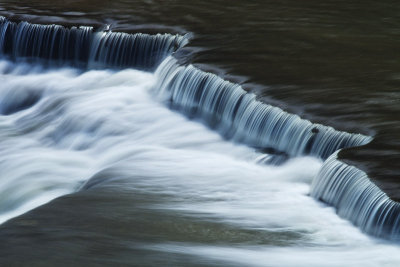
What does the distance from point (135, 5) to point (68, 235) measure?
8.36 metres

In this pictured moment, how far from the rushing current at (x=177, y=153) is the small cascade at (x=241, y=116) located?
1 cm

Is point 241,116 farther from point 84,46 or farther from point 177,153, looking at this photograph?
point 84,46

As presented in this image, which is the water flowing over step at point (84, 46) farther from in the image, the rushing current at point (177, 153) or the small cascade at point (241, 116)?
the small cascade at point (241, 116)

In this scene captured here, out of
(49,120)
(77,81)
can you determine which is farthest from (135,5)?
(49,120)

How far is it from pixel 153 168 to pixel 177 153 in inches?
28.2

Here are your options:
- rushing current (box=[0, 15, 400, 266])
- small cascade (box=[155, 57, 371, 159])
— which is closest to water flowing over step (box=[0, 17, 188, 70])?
rushing current (box=[0, 15, 400, 266])

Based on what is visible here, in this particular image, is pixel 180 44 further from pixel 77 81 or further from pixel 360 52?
pixel 360 52

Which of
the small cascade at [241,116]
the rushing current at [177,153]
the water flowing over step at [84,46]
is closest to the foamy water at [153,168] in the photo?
the rushing current at [177,153]

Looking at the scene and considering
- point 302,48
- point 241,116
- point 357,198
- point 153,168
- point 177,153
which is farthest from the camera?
point 302,48

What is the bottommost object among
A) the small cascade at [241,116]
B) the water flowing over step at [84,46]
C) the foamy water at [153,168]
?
the foamy water at [153,168]

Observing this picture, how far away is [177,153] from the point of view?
9828mm

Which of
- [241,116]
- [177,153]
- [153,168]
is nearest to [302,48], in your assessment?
[241,116]

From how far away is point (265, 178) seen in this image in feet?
28.9

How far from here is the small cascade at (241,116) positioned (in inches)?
346
